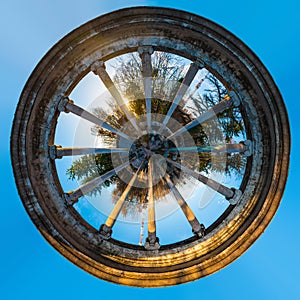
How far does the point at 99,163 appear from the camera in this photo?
17.6 m

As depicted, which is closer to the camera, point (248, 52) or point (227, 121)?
point (248, 52)

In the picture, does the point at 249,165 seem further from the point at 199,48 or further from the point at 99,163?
the point at 99,163

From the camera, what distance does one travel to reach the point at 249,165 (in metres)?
15.8

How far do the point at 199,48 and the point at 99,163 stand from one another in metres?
7.30

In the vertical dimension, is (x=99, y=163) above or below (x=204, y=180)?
above

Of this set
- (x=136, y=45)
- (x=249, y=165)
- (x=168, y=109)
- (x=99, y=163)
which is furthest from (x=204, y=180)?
(x=136, y=45)

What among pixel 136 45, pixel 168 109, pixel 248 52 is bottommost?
pixel 248 52

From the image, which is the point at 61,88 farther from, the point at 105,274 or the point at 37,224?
the point at 105,274

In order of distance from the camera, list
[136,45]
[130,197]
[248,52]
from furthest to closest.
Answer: [130,197] < [136,45] < [248,52]

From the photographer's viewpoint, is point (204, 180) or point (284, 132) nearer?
point (284, 132)

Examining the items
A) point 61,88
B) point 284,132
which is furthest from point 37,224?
point 284,132

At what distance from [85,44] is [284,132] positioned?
8.99 metres

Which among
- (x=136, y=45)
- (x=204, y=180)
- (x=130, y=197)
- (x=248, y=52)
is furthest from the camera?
(x=130, y=197)

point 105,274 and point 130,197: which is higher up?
point 130,197
